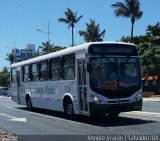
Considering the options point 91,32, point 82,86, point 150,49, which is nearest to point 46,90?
point 82,86

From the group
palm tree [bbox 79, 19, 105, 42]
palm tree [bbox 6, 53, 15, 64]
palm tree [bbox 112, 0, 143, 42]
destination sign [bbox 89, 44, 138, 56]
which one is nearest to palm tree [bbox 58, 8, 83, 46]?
palm tree [bbox 79, 19, 105, 42]

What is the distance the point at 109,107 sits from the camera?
18.4m

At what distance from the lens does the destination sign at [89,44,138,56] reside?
18891 mm

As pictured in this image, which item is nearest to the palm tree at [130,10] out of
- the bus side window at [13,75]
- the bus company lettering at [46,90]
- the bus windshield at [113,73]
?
the bus side window at [13,75]

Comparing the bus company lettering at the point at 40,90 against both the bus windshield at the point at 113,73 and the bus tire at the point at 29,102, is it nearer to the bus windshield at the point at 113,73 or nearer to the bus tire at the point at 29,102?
the bus tire at the point at 29,102

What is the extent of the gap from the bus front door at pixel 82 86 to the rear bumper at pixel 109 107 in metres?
0.54

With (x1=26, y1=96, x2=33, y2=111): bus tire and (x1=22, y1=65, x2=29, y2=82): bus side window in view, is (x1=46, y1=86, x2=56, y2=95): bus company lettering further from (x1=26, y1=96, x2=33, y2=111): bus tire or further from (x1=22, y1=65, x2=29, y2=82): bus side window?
(x1=26, y1=96, x2=33, y2=111): bus tire

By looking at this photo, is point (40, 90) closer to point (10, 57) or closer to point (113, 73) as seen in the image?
point (113, 73)

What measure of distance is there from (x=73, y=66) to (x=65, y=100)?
198 cm

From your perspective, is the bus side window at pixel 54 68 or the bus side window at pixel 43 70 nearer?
the bus side window at pixel 54 68

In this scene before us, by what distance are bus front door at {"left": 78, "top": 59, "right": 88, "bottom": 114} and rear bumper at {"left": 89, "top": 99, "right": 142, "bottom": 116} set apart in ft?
1.79

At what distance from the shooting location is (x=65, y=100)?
2155cm

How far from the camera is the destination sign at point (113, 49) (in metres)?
18.9

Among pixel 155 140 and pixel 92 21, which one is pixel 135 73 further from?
pixel 92 21
